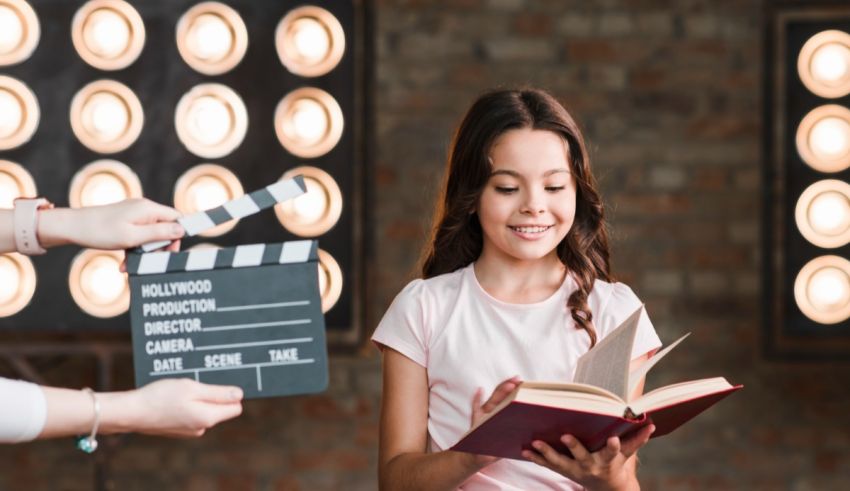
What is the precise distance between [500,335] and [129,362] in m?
1.90

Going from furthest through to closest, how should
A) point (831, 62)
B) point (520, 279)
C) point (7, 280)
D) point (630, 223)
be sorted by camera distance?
point (630, 223) → point (831, 62) → point (7, 280) → point (520, 279)

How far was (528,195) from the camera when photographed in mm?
1656

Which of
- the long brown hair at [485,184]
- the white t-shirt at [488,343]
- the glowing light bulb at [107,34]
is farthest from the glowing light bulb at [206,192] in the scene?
the white t-shirt at [488,343]

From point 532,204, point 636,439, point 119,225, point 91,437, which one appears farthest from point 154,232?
point 636,439

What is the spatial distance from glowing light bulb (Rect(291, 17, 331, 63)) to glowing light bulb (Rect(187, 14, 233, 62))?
0.56 feet

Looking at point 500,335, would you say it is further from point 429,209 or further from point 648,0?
point 648,0

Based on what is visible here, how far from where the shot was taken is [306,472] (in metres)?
3.34

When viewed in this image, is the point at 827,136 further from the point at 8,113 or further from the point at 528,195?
the point at 8,113

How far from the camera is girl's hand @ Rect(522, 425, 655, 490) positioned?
1.41m

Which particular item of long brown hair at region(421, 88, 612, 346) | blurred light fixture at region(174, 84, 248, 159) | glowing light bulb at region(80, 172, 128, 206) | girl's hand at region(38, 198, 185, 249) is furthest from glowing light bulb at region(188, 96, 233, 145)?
girl's hand at region(38, 198, 185, 249)

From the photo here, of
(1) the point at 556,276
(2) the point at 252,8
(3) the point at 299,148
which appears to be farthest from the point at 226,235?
(1) the point at 556,276

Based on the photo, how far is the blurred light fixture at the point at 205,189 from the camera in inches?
108

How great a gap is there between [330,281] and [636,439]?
1.43m

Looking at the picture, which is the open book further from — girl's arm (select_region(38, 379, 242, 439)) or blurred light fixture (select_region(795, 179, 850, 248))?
blurred light fixture (select_region(795, 179, 850, 248))
